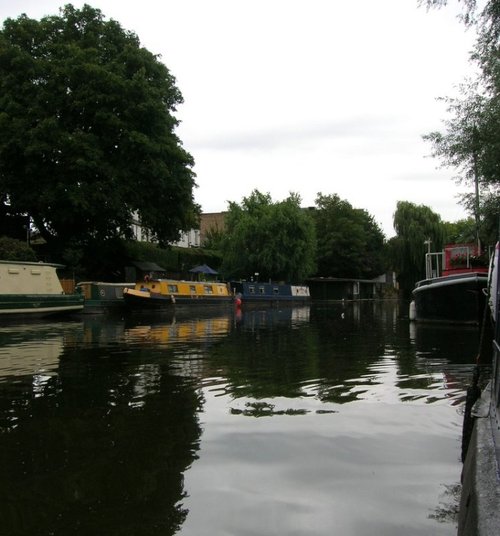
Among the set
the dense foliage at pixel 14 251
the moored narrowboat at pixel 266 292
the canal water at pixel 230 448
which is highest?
the dense foliage at pixel 14 251

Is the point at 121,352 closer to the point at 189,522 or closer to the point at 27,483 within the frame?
the point at 27,483

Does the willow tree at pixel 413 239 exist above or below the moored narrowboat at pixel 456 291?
above

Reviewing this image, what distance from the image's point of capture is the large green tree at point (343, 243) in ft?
205

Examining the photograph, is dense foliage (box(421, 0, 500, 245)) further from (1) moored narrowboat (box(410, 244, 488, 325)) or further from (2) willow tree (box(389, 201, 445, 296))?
(2) willow tree (box(389, 201, 445, 296))

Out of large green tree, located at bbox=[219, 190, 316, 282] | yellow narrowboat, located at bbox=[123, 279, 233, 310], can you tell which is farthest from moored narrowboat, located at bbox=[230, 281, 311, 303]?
yellow narrowboat, located at bbox=[123, 279, 233, 310]

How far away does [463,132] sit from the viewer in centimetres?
1741

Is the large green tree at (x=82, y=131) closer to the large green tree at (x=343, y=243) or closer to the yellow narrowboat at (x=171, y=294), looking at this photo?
the yellow narrowboat at (x=171, y=294)

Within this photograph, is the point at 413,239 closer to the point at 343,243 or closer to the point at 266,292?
the point at 343,243

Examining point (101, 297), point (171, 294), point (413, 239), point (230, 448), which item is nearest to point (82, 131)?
point (101, 297)

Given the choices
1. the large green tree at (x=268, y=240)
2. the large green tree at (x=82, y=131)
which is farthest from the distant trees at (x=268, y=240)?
the large green tree at (x=82, y=131)

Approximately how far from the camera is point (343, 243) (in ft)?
205

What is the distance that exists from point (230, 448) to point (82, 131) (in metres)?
28.0

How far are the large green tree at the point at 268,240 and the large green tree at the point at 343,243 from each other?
11.2 meters

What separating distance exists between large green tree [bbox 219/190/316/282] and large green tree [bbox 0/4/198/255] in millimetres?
16473
